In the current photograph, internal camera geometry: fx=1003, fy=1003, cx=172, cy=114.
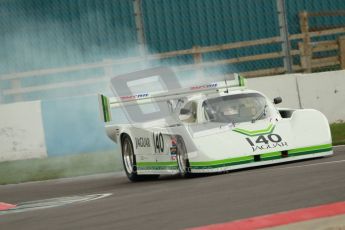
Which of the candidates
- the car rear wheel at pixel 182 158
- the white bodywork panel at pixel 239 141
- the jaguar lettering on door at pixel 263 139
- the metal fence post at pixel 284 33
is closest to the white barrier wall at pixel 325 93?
Answer: the metal fence post at pixel 284 33

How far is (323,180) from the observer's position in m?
10.4

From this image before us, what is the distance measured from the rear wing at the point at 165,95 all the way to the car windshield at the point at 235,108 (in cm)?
37

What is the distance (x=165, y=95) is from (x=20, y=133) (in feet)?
18.8

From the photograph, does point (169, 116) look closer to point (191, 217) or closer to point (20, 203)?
point (20, 203)

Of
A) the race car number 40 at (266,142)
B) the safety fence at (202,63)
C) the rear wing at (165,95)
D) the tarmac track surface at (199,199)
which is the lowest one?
the tarmac track surface at (199,199)

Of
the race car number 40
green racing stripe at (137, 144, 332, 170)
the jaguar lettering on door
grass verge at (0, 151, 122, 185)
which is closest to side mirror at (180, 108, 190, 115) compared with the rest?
green racing stripe at (137, 144, 332, 170)

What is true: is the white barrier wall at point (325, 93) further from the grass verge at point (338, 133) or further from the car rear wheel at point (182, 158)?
the car rear wheel at point (182, 158)

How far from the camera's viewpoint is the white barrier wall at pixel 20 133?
19.7 m

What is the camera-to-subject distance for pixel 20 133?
1966cm

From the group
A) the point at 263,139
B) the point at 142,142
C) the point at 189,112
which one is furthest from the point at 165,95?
the point at 263,139

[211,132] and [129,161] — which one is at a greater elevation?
[211,132]

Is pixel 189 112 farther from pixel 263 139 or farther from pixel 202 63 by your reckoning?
pixel 202 63

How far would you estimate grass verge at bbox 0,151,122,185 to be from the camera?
17.3 m

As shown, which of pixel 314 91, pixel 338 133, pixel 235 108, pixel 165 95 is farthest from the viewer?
pixel 314 91
